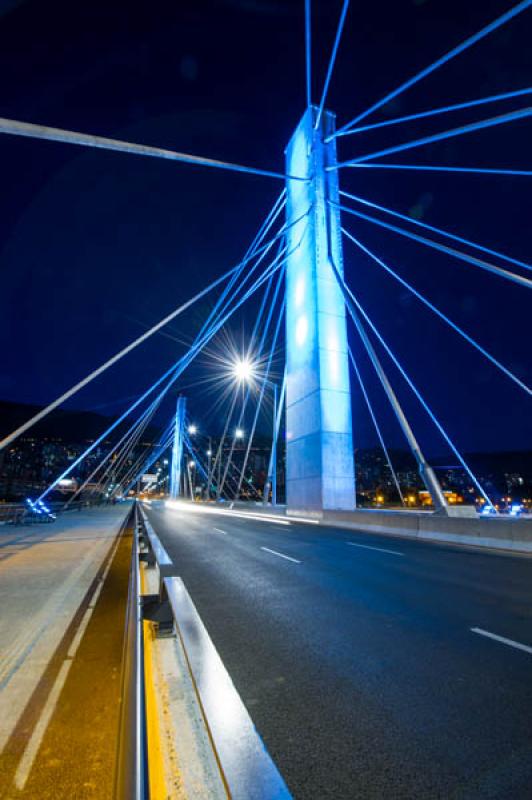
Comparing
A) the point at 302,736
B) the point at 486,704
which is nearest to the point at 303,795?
the point at 302,736

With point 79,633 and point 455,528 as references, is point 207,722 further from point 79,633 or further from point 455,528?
point 455,528

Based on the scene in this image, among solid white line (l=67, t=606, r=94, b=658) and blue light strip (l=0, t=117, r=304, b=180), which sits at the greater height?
blue light strip (l=0, t=117, r=304, b=180)

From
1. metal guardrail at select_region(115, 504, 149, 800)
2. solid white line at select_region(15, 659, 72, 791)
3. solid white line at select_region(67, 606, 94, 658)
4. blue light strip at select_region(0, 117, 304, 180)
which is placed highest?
blue light strip at select_region(0, 117, 304, 180)

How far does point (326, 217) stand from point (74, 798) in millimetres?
26536

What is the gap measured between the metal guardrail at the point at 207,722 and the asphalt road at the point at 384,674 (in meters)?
0.12

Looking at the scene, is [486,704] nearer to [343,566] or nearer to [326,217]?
[343,566]

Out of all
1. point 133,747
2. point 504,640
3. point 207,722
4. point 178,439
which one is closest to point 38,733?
point 207,722

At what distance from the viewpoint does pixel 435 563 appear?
9117 mm

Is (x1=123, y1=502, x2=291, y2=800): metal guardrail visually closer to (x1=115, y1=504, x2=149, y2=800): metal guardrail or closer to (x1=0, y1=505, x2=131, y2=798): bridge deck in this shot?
(x1=115, y1=504, x2=149, y2=800): metal guardrail

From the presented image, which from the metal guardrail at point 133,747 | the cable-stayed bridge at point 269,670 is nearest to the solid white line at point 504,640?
the cable-stayed bridge at point 269,670

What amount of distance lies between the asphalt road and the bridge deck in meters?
1.13

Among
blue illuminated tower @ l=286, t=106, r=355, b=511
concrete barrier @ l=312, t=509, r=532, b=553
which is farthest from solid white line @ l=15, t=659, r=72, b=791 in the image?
blue illuminated tower @ l=286, t=106, r=355, b=511

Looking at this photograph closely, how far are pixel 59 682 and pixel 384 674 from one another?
3.08 meters

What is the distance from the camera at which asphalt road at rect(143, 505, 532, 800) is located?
237cm
